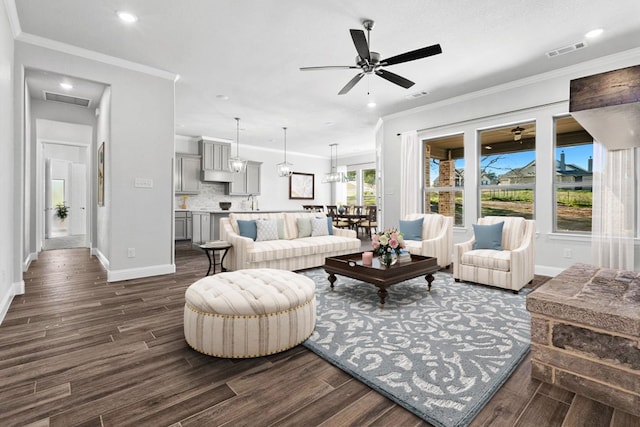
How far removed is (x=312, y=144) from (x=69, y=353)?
25.9 feet

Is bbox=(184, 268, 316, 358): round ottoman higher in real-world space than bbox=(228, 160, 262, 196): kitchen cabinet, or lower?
lower

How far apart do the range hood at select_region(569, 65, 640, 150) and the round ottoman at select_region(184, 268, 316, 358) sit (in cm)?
194

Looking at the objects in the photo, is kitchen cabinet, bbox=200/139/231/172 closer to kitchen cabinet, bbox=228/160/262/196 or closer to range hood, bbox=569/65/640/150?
kitchen cabinet, bbox=228/160/262/196

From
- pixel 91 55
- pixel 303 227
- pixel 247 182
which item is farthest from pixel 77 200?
pixel 303 227

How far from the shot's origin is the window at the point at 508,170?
4762mm

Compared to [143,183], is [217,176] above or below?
above

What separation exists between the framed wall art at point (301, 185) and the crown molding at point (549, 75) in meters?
5.48

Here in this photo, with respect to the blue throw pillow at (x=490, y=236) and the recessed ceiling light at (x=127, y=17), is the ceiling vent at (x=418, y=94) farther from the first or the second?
the recessed ceiling light at (x=127, y=17)

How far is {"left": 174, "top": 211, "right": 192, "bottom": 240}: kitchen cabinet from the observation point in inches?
301

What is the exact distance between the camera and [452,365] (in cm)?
192

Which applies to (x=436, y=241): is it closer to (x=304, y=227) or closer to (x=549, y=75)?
(x=304, y=227)

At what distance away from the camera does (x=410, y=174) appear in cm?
589

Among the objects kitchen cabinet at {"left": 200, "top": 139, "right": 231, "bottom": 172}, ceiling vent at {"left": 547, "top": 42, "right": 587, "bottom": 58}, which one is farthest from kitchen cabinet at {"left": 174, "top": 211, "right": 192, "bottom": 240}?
ceiling vent at {"left": 547, "top": 42, "right": 587, "bottom": 58}

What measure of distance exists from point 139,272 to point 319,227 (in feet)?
8.91
